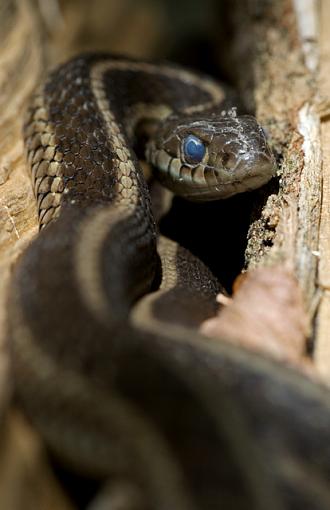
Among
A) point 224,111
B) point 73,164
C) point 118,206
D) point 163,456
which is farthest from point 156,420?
point 224,111

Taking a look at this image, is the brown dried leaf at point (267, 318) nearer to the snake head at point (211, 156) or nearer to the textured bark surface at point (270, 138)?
the textured bark surface at point (270, 138)

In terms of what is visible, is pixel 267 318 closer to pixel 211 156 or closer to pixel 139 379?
pixel 139 379

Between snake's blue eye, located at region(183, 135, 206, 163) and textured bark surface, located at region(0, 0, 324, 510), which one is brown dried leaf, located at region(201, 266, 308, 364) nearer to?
textured bark surface, located at region(0, 0, 324, 510)

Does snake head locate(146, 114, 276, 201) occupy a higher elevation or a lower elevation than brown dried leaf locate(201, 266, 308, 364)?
higher

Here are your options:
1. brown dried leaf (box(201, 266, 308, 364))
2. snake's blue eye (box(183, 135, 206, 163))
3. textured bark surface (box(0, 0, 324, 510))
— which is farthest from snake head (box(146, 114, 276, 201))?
brown dried leaf (box(201, 266, 308, 364))

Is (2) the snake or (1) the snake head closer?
(2) the snake

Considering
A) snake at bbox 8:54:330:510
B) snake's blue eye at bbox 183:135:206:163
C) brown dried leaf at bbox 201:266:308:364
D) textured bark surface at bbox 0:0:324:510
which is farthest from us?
Result: snake's blue eye at bbox 183:135:206:163
